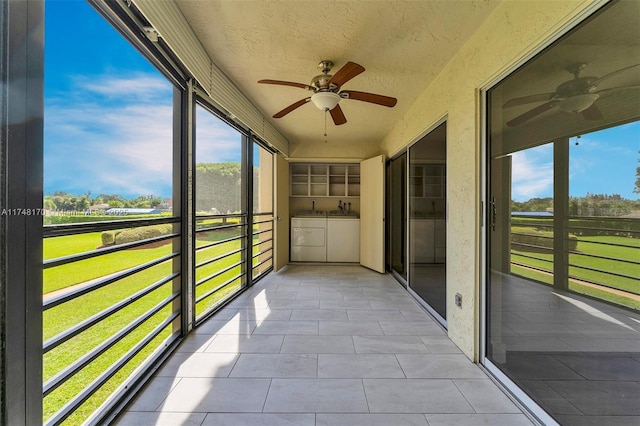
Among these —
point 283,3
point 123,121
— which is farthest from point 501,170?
point 123,121

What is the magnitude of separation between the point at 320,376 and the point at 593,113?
198cm

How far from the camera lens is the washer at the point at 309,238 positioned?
5.44m

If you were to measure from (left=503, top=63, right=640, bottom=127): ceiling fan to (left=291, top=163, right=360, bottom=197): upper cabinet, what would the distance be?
434 centimetres

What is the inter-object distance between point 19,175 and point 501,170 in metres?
2.42

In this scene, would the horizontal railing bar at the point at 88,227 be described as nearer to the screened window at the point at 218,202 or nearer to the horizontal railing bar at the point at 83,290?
the horizontal railing bar at the point at 83,290

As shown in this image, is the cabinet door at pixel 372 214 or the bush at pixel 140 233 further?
the cabinet door at pixel 372 214

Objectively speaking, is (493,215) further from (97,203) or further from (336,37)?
(97,203)

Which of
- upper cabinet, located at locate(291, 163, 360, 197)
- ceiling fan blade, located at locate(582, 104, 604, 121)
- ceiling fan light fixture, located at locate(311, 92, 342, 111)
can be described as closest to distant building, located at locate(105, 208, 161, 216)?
ceiling fan light fixture, located at locate(311, 92, 342, 111)

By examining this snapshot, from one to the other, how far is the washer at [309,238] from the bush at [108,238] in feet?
12.7

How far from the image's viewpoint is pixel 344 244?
543cm

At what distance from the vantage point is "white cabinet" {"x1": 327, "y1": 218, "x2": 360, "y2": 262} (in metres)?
5.42

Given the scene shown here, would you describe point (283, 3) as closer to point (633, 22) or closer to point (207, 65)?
point (207, 65)

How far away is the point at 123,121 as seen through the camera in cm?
244

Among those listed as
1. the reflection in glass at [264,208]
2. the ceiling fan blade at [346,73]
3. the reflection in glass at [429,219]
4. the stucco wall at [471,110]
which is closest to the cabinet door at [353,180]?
the reflection in glass at [264,208]
